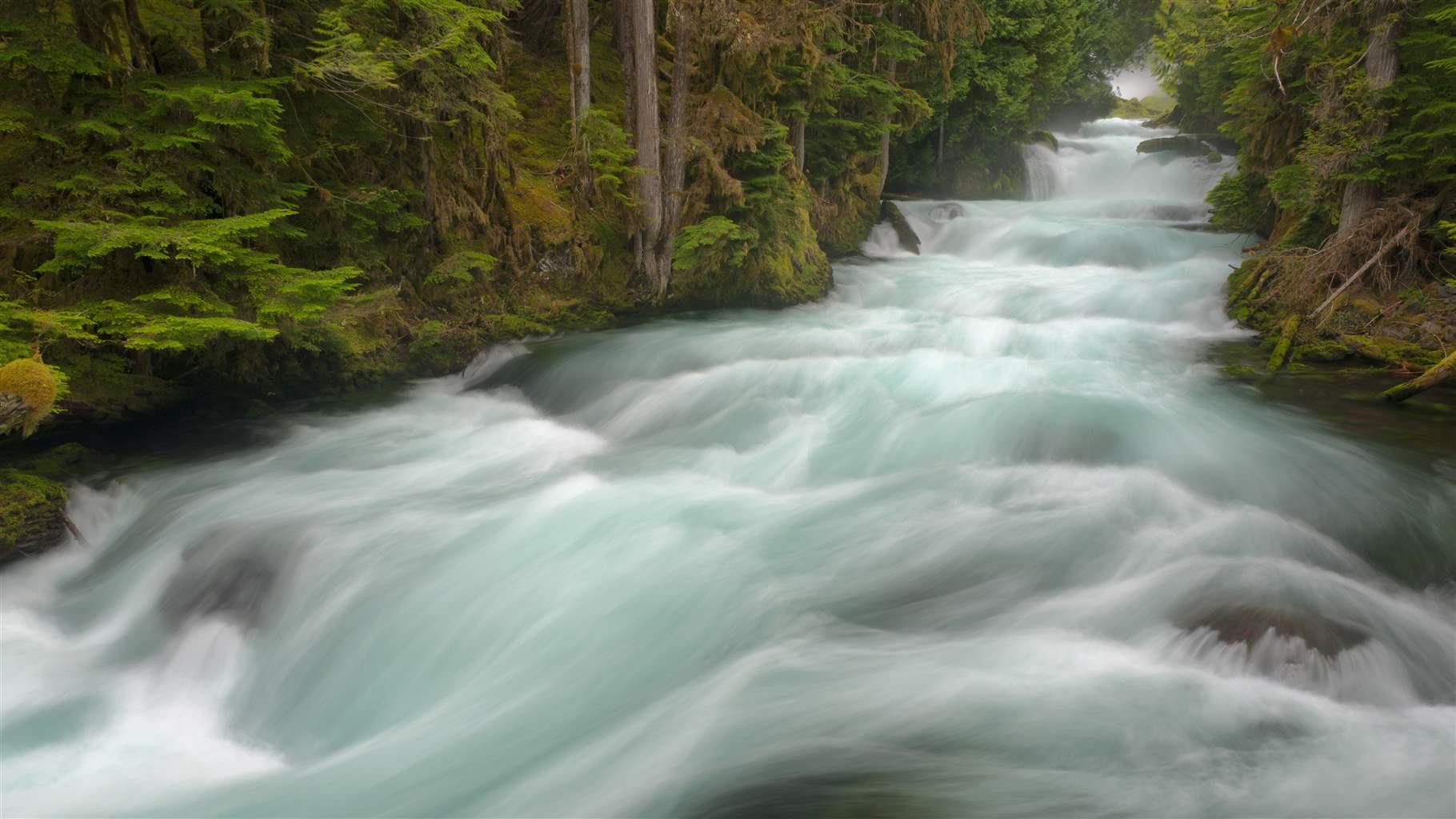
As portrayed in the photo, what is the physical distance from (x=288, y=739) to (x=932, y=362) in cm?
781

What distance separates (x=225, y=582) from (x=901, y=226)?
15422 mm

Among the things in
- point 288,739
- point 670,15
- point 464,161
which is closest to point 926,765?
point 288,739

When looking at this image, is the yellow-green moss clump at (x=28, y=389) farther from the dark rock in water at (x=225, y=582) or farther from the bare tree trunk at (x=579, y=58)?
the bare tree trunk at (x=579, y=58)

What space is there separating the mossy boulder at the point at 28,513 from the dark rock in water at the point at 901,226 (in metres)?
15.4

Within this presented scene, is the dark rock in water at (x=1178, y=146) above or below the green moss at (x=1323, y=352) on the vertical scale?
above

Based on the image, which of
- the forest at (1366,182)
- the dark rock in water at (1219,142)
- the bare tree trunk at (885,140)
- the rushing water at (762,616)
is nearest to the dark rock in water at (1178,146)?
the dark rock in water at (1219,142)

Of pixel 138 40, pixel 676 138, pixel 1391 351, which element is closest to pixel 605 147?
pixel 676 138

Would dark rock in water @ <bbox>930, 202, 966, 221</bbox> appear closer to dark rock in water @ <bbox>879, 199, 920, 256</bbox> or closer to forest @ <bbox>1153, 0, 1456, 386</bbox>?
dark rock in water @ <bbox>879, 199, 920, 256</bbox>

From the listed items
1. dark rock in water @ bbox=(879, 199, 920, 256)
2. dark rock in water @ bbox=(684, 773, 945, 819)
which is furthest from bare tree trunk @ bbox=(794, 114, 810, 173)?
dark rock in water @ bbox=(684, 773, 945, 819)

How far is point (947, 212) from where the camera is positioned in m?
19.3

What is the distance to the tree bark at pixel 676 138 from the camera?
1069 cm

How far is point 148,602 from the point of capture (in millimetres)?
5500

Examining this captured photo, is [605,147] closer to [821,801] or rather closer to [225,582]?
[225,582]

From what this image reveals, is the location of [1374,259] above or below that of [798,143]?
below
